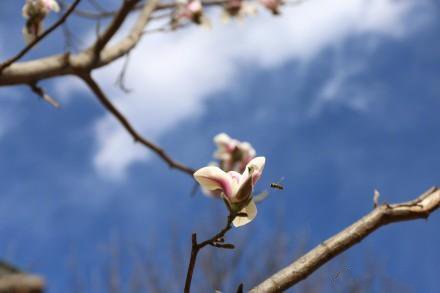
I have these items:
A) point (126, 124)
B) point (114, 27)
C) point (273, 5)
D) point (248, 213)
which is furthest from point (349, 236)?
point (273, 5)

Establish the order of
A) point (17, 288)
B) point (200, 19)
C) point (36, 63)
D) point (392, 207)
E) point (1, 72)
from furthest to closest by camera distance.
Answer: point (200, 19) → point (36, 63) → point (1, 72) → point (392, 207) → point (17, 288)

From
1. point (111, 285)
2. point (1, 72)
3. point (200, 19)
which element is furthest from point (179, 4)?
point (111, 285)

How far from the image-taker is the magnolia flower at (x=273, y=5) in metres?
2.69

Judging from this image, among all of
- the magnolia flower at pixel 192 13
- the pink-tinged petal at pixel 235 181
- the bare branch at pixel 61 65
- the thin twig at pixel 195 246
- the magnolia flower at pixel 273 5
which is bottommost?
the thin twig at pixel 195 246

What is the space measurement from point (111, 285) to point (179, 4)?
440cm

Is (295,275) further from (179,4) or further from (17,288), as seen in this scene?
(179,4)

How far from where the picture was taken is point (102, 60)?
199 centimetres

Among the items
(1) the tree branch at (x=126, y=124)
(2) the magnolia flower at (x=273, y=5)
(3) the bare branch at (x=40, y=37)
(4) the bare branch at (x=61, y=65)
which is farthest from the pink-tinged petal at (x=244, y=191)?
(2) the magnolia flower at (x=273, y=5)

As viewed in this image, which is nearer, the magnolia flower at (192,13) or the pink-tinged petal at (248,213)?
the pink-tinged petal at (248,213)

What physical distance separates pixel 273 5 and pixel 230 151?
2.40ft

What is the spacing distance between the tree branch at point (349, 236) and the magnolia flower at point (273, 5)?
1874 mm

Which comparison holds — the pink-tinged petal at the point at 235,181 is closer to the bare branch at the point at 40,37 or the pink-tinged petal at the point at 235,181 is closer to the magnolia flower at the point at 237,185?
the magnolia flower at the point at 237,185

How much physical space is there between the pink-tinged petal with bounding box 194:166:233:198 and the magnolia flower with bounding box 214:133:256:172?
4.88 ft

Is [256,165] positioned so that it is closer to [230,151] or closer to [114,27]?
[114,27]
